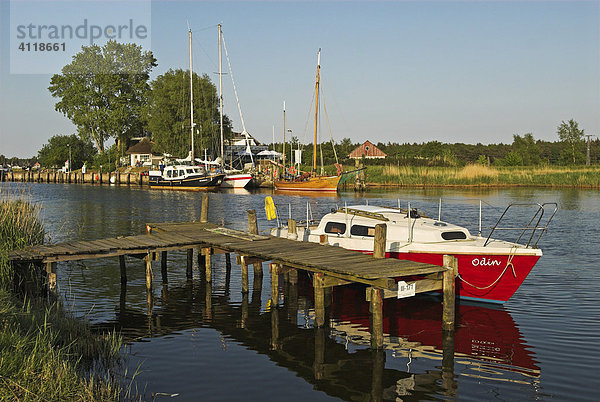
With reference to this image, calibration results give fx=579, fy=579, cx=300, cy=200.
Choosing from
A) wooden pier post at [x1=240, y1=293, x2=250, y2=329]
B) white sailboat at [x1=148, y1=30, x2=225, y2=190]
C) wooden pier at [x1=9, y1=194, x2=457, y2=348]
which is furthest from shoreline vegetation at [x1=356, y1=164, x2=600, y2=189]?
wooden pier post at [x1=240, y1=293, x2=250, y2=329]

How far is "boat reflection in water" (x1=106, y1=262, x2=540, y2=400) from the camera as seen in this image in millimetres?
11789

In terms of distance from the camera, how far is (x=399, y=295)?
13305 millimetres

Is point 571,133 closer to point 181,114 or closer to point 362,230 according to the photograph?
point 181,114

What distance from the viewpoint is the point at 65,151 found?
11588 cm

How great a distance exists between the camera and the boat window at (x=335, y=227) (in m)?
19.3

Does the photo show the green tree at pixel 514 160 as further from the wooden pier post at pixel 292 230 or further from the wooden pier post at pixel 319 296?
the wooden pier post at pixel 319 296

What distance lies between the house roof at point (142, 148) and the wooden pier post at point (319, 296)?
306ft

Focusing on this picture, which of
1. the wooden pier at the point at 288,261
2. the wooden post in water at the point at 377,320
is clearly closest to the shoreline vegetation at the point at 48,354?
the wooden pier at the point at 288,261

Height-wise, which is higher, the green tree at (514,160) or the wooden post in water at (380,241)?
the green tree at (514,160)

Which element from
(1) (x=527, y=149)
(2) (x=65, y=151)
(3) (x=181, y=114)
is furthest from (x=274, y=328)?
(2) (x=65, y=151)

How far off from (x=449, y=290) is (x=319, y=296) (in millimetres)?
3216

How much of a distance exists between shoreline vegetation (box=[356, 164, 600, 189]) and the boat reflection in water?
2287 inches

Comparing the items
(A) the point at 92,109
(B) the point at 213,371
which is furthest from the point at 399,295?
(A) the point at 92,109

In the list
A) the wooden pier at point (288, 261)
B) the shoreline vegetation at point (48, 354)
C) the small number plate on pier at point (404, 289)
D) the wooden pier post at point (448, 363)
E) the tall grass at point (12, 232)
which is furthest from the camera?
the tall grass at point (12, 232)
